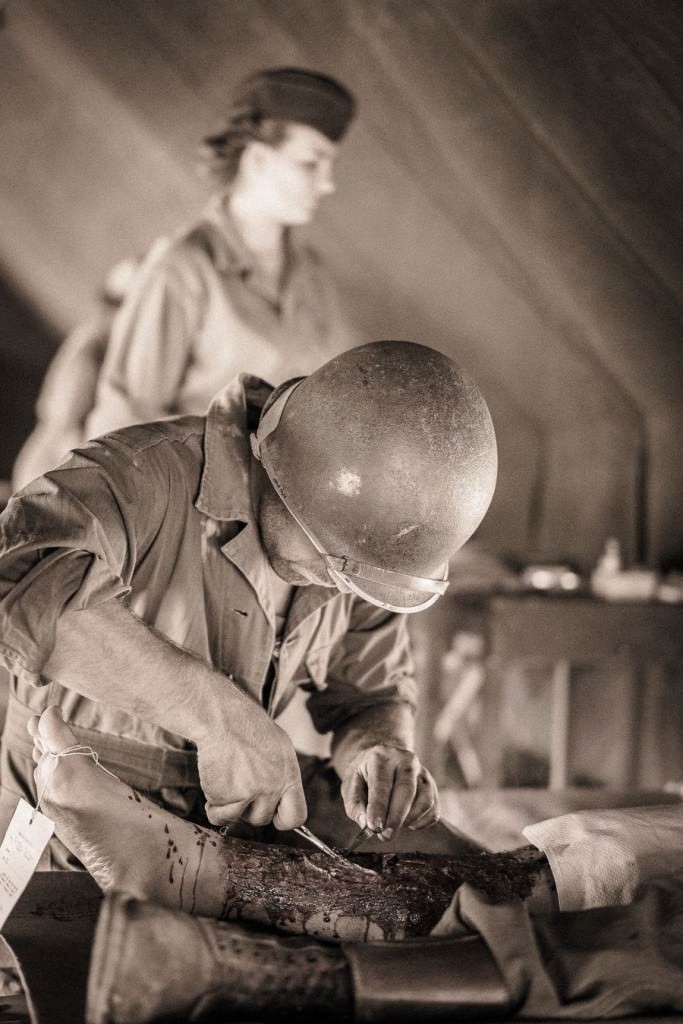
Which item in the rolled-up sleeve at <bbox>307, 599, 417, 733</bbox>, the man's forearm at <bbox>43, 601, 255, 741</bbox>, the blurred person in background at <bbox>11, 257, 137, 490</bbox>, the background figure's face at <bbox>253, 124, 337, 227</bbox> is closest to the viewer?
the man's forearm at <bbox>43, 601, 255, 741</bbox>

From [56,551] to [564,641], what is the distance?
3.10 m

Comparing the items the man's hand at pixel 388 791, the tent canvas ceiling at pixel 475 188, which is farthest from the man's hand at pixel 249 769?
the tent canvas ceiling at pixel 475 188

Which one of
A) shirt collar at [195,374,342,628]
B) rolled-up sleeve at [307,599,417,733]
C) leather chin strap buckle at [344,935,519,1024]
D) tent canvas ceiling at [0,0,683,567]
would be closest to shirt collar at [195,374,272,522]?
shirt collar at [195,374,342,628]

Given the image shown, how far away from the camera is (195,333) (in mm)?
4387

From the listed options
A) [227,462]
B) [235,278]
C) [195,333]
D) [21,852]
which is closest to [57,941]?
[21,852]

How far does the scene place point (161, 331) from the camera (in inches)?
170

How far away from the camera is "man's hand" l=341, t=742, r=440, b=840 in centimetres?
207

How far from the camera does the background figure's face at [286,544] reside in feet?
6.89

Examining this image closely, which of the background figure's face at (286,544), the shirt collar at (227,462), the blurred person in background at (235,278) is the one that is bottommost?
the background figure's face at (286,544)

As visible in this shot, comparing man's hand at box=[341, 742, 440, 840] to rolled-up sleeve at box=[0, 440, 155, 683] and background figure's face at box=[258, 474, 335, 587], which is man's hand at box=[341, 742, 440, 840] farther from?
rolled-up sleeve at box=[0, 440, 155, 683]

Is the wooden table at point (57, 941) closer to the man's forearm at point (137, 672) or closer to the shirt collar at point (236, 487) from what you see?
the man's forearm at point (137, 672)

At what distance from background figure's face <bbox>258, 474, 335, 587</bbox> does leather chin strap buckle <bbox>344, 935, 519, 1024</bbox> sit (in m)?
0.77

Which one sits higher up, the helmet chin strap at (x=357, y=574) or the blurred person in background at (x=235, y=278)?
the blurred person in background at (x=235, y=278)

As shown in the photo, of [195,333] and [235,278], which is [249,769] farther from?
[235,278]
